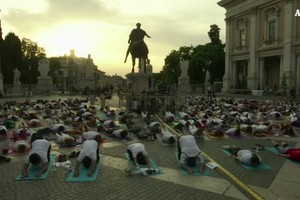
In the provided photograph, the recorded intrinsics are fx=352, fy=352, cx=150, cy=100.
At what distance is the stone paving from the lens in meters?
8.36

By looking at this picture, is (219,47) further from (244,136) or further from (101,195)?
(101,195)

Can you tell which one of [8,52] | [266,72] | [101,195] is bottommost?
[101,195]

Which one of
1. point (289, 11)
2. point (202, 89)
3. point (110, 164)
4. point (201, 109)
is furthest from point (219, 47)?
point (110, 164)

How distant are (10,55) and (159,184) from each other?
7190cm

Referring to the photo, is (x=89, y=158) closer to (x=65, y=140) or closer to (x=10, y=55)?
(x=65, y=140)

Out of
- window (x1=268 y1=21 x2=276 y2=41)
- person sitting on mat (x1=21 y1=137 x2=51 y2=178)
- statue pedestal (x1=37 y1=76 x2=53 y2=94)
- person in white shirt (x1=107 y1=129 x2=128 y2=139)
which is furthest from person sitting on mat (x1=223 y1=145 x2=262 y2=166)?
statue pedestal (x1=37 y1=76 x2=53 y2=94)

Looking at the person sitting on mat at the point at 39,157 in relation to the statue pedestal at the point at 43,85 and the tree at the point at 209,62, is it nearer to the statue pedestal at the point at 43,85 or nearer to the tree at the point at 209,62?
the statue pedestal at the point at 43,85

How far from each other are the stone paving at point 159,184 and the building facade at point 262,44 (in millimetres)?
38138

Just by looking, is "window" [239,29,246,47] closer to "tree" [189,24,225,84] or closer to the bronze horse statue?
"tree" [189,24,225,84]

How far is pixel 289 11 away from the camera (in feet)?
152

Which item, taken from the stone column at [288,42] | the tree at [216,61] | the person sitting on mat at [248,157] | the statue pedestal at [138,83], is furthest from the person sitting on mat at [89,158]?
the tree at [216,61]

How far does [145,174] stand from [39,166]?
3.17 meters

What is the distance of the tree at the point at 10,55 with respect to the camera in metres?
72.1

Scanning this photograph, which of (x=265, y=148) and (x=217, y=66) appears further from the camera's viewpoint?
(x=217, y=66)
